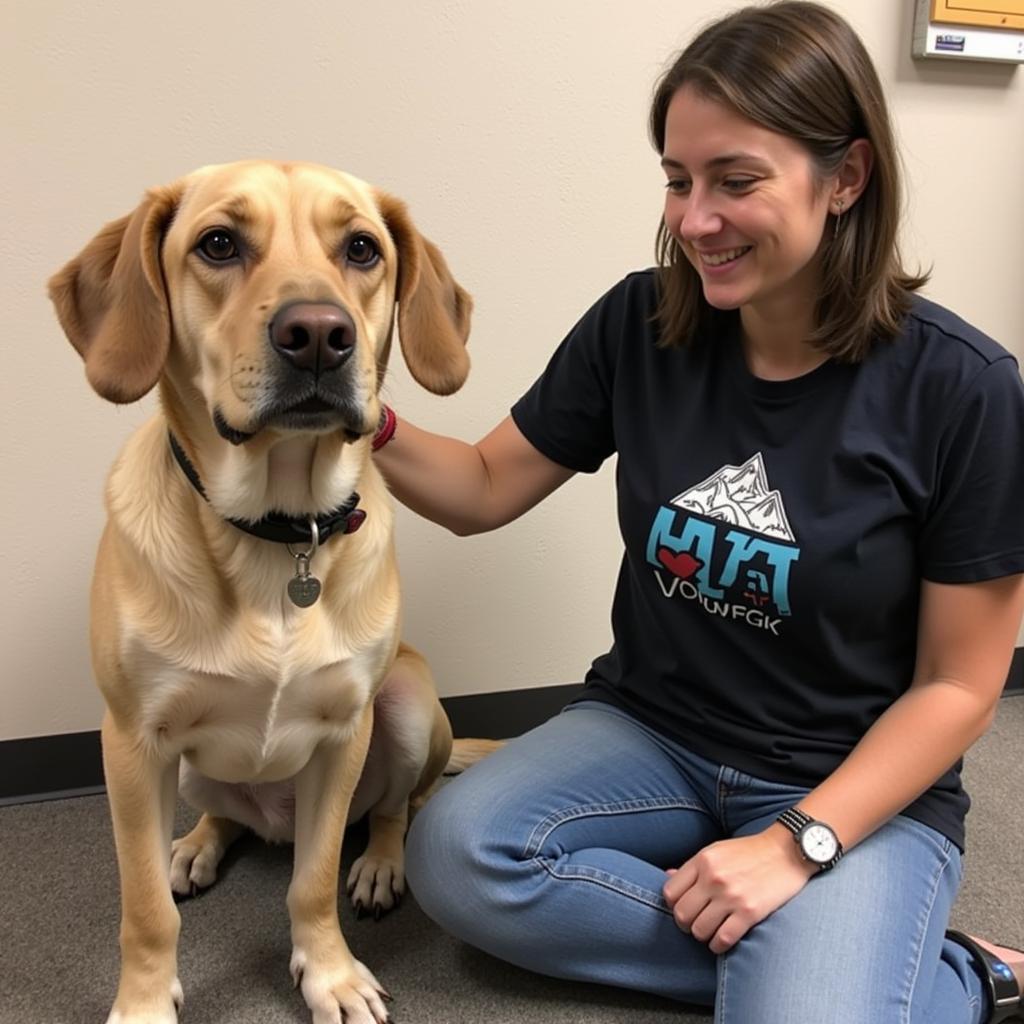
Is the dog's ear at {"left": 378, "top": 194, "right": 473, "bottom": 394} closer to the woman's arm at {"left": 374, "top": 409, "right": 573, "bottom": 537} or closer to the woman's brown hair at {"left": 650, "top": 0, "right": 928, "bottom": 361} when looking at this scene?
the woman's arm at {"left": 374, "top": 409, "right": 573, "bottom": 537}

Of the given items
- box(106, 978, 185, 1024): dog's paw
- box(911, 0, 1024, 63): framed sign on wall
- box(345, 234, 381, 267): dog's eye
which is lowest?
box(106, 978, 185, 1024): dog's paw

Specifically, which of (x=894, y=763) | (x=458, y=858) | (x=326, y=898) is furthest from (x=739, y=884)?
(x=326, y=898)

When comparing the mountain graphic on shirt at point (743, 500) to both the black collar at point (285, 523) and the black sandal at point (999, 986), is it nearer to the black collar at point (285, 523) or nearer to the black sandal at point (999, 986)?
the black collar at point (285, 523)

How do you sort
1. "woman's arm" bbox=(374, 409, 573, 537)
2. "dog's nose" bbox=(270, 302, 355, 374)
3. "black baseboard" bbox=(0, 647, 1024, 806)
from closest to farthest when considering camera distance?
"dog's nose" bbox=(270, 302, 355, 374) → "woman's arm" bbox=(374, 409, 573, 537) → "black baseboard" bbox=(0, 647, 1024, 806)

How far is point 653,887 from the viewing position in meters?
1.21

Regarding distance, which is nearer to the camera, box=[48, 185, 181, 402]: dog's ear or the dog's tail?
box=[48, 185, 181, 402]: dog's ear

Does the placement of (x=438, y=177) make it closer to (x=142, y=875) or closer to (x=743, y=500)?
(x=743, y=500)

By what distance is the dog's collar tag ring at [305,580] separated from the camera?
1078mm

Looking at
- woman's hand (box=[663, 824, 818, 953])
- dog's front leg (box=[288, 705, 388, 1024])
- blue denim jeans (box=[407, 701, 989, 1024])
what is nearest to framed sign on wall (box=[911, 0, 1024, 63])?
blue denim jeans (box=[407, 701, 989, 1024])

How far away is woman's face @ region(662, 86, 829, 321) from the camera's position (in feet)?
3.47

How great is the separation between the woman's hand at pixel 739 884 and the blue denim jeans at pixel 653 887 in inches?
0.7

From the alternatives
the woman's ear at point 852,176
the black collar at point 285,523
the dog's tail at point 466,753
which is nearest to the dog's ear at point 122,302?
the black collar at point 285,523

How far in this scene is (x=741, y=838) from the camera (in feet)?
3.76

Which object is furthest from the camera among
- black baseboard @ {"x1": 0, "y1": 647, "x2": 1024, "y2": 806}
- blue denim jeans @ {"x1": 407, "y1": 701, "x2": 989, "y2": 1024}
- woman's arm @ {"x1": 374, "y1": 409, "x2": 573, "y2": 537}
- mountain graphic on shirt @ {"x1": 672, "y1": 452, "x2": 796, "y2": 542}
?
→ black baseboard @ {"x1": 0, "y1": 647, "x2": 1024, "y2": 806}
